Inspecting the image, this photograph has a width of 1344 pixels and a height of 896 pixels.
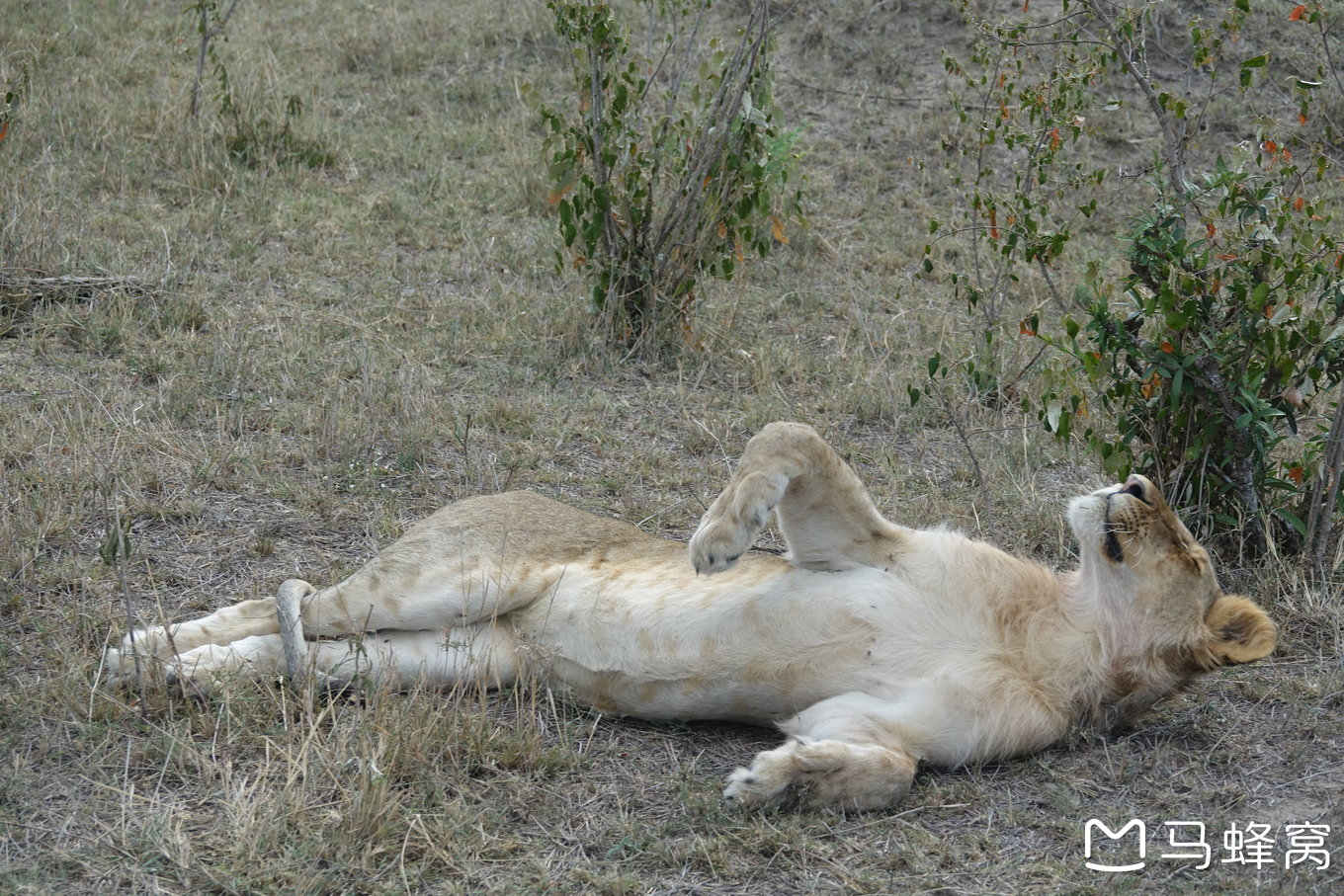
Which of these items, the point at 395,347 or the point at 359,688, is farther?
the point at 395,347

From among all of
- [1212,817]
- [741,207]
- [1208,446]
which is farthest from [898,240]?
[1212,817]

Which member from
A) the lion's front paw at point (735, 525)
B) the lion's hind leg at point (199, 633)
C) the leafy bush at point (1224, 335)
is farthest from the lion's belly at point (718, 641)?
the leafy bush at point (1224, 335)

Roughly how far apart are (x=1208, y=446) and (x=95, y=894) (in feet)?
11.8

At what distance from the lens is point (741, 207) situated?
21.5ft

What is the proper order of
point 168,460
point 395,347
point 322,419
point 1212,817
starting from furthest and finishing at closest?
point 395,347 → point 322,419 → point 168,460 → point 1212,817

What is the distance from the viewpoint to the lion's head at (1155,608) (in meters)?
3.63

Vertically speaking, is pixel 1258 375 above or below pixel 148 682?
above

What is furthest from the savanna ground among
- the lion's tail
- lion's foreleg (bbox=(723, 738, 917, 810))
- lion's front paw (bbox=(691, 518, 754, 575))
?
lion's front paw (bbox=(691, 518, 754, 575))

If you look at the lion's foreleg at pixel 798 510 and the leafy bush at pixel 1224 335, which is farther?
the leafy bush at pixel 1224 335

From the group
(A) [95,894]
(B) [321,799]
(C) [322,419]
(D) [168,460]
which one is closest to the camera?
(A) [95,894]

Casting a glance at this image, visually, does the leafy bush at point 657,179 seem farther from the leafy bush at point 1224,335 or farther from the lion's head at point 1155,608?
the lion's head at point 1155,608

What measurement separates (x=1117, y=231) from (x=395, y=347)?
16.5 ft

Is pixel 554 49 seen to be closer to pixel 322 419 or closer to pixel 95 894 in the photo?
pixel 322 419

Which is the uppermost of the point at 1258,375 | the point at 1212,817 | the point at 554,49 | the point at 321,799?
the point at 554,49
